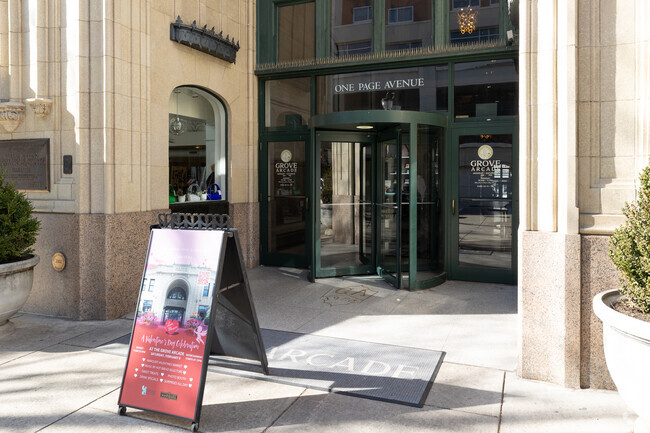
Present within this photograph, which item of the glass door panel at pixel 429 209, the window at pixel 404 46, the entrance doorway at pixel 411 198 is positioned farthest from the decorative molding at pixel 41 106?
the window at pixel 404 46

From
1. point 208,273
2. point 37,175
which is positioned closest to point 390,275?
point 208,273

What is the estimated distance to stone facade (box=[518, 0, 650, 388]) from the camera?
3922mm

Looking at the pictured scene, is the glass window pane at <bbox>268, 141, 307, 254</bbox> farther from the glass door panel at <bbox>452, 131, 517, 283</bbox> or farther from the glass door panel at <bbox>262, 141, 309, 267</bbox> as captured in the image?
the glass door panel at <bbox>452, 131, 517, 283</bbox>

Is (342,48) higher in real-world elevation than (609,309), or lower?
higher

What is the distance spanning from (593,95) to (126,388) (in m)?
4.41

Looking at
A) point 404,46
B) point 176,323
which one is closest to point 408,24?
point 404,46

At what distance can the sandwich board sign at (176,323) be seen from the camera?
134 inches

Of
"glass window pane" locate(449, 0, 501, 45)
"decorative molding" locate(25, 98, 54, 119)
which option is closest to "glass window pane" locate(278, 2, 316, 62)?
"glass window pane" locate(449, 0, 501, 45)

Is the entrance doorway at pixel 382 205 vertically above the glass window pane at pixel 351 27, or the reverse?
the glass window pane at pixel 351 27

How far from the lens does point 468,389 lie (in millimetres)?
3982

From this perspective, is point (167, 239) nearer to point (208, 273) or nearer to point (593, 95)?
point (208, 273)

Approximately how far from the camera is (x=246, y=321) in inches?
163

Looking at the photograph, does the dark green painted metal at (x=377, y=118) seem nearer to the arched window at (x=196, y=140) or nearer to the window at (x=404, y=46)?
the window at (x=404, y=46)

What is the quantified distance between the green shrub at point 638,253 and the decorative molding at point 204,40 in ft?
20.9
